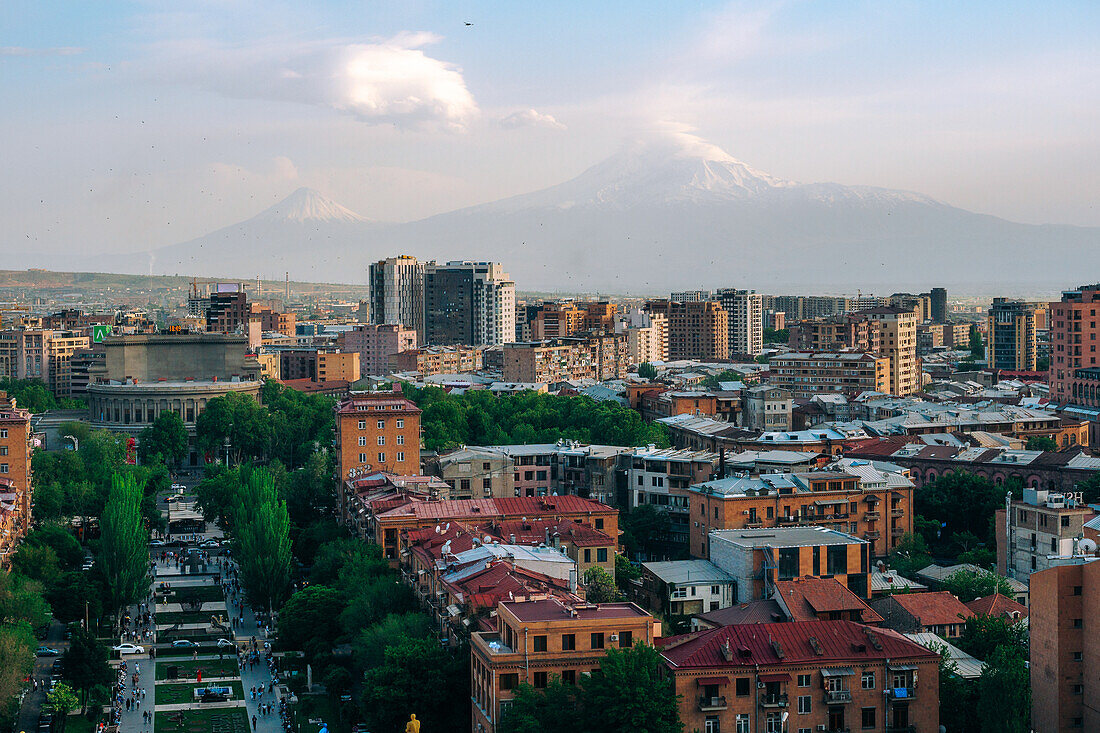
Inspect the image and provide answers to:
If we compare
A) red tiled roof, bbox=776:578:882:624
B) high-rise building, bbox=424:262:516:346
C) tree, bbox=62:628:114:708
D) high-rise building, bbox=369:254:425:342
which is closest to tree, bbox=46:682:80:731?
tree, bbox=62:628:114:708

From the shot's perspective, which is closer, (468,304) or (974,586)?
(974,586)

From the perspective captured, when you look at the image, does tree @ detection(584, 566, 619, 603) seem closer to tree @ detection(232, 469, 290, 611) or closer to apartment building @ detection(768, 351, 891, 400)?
tree @ detection(232, 469, 290, 611)

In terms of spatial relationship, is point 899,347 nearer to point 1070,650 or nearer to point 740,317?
point 740,317

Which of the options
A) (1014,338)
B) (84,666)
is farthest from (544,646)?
(1014,338)

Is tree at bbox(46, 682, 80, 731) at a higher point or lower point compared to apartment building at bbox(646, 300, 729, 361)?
lower

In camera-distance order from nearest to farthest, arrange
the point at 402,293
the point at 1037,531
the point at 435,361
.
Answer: the point at 1037,531
the point at 435,361
the point at 402,293

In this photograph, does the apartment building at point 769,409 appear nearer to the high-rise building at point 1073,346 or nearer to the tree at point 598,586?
the high-rise building at point 1073,346

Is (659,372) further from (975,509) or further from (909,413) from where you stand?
(975,509)
